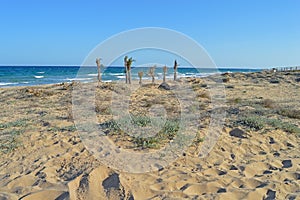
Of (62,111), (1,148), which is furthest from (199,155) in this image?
(62,111)

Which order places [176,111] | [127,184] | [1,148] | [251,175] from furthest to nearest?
[176,111] < [1,148] < [251,175] < [127,184]

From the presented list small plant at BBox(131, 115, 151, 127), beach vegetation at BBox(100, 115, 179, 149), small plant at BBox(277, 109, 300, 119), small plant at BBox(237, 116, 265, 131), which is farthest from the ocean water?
beach vegetation at BBox(100, 115, 179, 149)

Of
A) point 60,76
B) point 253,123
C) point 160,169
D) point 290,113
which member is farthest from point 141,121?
point 60,76

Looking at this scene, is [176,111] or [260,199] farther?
[176,111]

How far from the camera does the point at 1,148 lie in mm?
5551

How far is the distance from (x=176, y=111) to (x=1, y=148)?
17.1ft

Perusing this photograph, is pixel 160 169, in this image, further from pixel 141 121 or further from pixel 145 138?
pixel 141 121

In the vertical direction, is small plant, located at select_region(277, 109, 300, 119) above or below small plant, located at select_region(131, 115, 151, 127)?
→ below

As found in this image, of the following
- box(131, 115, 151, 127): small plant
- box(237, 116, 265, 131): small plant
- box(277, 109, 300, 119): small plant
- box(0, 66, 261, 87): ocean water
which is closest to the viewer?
box(131, 115, 151, 127): small plant

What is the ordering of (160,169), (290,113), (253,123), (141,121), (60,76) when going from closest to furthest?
(160,169), (141,121), (253,123), (290,113), (60,76)

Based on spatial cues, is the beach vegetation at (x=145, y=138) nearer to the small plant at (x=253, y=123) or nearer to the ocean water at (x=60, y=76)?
the small plant at (x=253, y=123)

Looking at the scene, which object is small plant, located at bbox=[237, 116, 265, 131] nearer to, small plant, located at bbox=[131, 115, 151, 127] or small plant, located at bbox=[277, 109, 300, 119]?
small plant, located at bbox=[277, 109, 300, 119]

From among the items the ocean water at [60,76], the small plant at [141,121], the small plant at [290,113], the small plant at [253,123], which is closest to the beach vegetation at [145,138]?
the small plant at [141,121]

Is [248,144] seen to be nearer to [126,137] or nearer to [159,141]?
[159,141]
